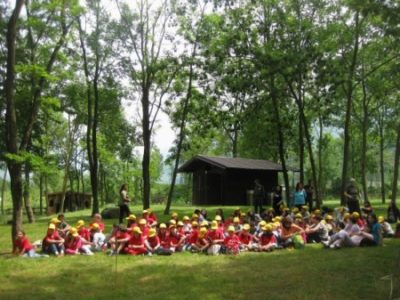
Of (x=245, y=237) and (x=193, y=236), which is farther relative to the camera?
(x=245, y=237)

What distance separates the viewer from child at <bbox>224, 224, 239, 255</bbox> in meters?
13.4

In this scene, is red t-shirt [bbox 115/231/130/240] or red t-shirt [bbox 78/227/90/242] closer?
red t-shirt [bbox 115/231/130/240]

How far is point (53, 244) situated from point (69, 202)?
34659 mm

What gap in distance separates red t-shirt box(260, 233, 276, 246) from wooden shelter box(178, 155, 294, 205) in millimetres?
19263

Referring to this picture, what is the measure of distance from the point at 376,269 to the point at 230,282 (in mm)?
3170

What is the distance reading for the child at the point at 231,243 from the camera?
13.4 m

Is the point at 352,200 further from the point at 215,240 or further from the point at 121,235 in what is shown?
the point at 121,235

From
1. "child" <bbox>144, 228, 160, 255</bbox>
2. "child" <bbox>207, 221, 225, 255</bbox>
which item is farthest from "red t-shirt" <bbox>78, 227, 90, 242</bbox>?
"child" <bbox>207, 221, 225, 255</bbox>

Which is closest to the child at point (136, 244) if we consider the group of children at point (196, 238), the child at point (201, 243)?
the group of children at point (196, 238)

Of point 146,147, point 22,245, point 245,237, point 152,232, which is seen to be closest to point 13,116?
point 22,245

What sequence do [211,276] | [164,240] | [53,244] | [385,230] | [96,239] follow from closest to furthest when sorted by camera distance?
[211,276] → [53,244] → [164,240] → [96,239] → [385,230]

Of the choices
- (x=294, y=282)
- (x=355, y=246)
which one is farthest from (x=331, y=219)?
(x=294, y=282)

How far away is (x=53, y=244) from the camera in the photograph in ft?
43.7

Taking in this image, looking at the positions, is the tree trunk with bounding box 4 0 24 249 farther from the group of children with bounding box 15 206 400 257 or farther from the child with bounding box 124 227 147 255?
the child with bounding box 124 227 147 255
